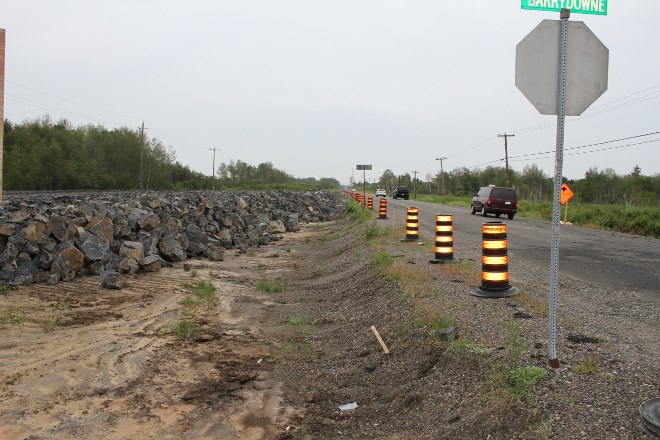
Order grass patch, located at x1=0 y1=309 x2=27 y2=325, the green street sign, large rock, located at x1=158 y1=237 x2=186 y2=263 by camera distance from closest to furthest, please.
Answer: the green street sign
grass patch, located at x1=0 y1=309 x2=27 y2=325
large rock, located at x1=158 y1=237 x2=186 y2=263

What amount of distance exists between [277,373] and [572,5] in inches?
195

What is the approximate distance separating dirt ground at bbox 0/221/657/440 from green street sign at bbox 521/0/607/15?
300cm

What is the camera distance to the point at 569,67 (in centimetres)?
456

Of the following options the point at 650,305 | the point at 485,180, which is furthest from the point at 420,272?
the point at 485,180

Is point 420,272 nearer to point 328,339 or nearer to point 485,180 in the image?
point 328,339

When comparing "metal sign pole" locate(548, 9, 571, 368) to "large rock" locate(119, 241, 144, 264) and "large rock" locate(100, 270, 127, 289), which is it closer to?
"large rock" locate(100, 270, 127, 289)

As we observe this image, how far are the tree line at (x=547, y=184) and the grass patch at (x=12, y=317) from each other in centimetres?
3524

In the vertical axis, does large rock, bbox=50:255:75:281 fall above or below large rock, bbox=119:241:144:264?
below

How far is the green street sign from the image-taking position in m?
4.46

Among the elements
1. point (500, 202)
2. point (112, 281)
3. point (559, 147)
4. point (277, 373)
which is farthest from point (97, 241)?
point (500, 202)

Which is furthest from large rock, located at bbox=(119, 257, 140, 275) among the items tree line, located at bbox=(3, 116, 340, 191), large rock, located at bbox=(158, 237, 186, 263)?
tree line, located at bbox=(3, 116, 340, 191)

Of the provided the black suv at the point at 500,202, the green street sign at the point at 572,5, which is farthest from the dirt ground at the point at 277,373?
the black suv at the point at 500,202

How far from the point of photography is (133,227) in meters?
16.6

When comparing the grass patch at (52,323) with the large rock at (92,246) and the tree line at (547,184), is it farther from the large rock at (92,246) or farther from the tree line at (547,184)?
the tree line at (547,184)
